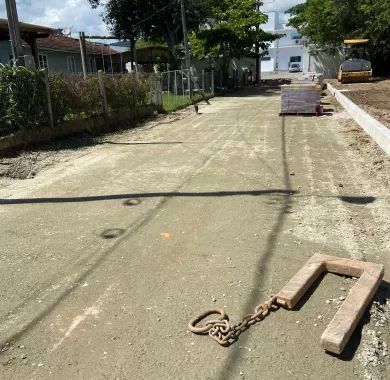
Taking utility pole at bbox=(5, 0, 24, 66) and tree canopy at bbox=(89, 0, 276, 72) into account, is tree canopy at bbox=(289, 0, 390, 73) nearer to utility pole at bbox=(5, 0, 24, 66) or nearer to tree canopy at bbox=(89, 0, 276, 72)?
tree canopy at bbox=(89, 0, 276, 72)

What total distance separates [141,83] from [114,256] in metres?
12.7

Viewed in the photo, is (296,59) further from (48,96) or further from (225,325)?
(225,325)

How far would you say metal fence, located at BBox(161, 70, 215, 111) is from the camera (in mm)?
21538

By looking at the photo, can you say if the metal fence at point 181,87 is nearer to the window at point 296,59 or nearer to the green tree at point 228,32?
the green tree at point 228,32

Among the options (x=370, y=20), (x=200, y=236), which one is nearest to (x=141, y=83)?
(x=200, y=236)

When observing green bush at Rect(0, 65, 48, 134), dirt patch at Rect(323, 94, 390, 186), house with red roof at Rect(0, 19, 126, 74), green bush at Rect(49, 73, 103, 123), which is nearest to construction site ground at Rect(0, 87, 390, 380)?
dirt patch at Rect(323, 94, 390, 186)

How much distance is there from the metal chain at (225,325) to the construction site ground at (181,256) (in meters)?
0.06

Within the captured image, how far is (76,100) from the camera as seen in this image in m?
12.7

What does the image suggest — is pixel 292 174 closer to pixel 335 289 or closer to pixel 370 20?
pixel 335 289

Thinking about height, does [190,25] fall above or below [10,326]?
above

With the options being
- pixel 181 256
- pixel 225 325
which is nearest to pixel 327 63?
pixel 181 256

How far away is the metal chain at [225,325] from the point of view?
3150mm

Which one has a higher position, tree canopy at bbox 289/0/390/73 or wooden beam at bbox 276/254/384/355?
tree canopy at bbox 289/0/390/73

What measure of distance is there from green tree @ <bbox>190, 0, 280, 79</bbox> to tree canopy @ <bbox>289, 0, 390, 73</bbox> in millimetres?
7226
